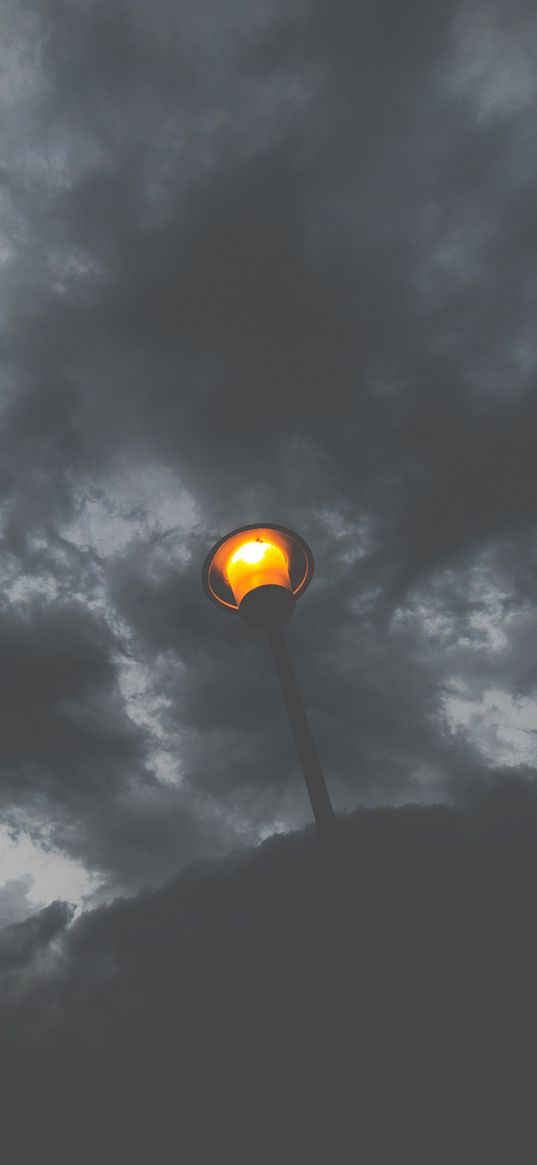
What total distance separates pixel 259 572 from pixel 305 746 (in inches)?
65.5

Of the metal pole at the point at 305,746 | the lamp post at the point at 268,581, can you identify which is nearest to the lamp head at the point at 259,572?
the lamp post at the point at 268,581

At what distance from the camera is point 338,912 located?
4.25 metres

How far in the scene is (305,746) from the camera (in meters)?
4.81

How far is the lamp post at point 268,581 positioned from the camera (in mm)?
5262

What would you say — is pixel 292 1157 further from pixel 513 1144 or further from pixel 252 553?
pixel 252 553

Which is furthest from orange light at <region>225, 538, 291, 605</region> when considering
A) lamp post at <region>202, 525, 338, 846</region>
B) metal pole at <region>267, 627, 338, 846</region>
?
metal pole at <region>267, 627, 338, 846</region>

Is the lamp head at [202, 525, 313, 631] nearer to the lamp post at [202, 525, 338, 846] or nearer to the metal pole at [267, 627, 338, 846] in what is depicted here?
the lamp post at [202, 525, 338, 846]

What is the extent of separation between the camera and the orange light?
5.77m

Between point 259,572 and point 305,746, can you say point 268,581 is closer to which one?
point 259,572

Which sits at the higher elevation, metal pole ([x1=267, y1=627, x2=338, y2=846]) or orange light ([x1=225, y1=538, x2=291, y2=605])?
orange light ([x1=225, y1=538, x2=291, y2=605])

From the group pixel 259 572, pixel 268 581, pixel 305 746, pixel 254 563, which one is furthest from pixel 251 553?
pixel 305 746

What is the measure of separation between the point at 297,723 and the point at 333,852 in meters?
0.95

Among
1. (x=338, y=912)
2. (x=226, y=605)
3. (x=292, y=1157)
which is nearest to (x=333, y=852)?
(x=338, y=912)

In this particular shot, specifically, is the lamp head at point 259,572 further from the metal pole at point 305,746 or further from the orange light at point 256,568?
the metal pole at point 305,746
